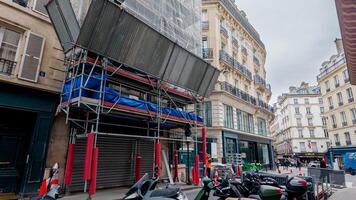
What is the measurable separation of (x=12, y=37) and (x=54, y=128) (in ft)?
13.5

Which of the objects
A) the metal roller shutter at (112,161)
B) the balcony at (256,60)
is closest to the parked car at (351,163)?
the balcony at (256,60)

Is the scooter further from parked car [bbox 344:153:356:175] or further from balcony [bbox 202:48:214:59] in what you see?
parked car [bbox 344:153:356:175]

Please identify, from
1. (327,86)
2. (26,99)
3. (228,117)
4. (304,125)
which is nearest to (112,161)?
(26,99)

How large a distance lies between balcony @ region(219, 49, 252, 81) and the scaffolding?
11.3 metres

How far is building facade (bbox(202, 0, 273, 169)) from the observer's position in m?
20.5

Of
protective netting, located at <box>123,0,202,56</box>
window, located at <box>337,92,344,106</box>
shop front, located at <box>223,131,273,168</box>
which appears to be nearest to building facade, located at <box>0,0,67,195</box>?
protective netting, located at <box>123,0,202,56</box>

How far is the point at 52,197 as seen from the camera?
429 centimetres

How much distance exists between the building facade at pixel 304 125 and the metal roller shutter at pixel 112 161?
51049mm

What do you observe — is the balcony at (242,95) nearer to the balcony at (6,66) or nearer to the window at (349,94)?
the window at (349,94)

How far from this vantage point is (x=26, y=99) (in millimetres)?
8578

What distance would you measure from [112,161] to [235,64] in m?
18.5

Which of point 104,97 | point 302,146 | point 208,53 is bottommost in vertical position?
point 302,146

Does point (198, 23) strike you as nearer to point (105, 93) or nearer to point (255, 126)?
point (105, 93)

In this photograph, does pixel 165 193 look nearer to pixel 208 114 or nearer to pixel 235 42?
pixel 208 114
